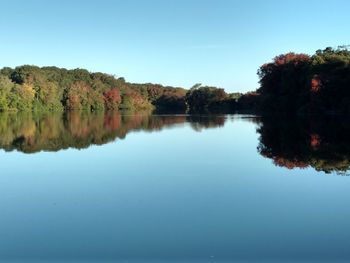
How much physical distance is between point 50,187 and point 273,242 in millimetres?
5500

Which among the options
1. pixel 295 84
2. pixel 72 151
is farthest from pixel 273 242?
pixel 295 84

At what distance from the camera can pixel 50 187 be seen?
970cm

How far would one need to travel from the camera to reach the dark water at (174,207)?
18.3 feet

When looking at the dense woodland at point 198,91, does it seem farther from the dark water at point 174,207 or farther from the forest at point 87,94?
the dark water at point 174,207

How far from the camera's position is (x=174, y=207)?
791 centimetres

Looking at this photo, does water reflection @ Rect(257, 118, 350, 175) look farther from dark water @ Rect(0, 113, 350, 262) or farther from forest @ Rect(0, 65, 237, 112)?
forest @ Rect(0, 65, 237, 112)

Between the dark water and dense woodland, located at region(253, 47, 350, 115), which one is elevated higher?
dense woodland, located at region(253, 47, 350, 115)

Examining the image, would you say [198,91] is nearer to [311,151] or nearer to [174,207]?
[311,151]

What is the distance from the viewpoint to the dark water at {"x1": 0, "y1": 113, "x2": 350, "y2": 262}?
18.3 ft

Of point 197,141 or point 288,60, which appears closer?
point 197,141

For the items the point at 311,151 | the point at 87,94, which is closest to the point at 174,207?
the point at 311,151

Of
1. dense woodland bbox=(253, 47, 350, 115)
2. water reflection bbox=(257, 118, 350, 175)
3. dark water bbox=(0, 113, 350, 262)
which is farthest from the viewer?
dense woodland bbox=(253, 47, 350, 115)

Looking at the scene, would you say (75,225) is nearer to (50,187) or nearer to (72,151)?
(50,187)

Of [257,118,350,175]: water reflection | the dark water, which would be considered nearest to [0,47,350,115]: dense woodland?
[257,118,350,175]: water reflection
